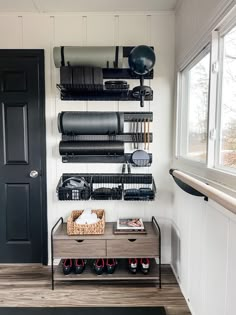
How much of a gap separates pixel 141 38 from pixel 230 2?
4.65ft

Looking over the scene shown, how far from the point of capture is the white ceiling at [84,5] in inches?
93.7

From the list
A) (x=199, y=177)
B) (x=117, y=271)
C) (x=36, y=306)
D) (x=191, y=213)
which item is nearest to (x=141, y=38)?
(x=199, y=177)

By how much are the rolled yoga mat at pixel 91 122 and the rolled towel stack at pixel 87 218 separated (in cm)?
78

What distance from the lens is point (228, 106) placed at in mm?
1539

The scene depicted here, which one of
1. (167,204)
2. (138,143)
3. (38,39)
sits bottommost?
(167,204)

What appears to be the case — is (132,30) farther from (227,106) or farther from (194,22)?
(227,106)

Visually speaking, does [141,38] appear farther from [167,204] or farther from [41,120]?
[167,204]

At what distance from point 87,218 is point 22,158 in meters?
0.93

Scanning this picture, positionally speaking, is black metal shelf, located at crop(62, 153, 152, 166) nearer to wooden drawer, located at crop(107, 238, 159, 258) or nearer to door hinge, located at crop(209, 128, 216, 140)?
wooden drawer, located at crop(107, 238, 159, 258)

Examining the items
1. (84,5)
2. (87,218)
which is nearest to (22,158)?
(87,218)

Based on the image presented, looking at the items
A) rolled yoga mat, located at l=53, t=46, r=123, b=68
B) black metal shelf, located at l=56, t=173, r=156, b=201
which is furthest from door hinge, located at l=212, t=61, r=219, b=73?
black metal shelf, located at l=56, t=173, r=156, b=201

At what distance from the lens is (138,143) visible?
265 cm

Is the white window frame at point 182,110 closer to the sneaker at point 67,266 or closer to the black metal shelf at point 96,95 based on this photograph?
the black metal shelf at point 96,95

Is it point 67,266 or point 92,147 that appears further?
point 92,147
